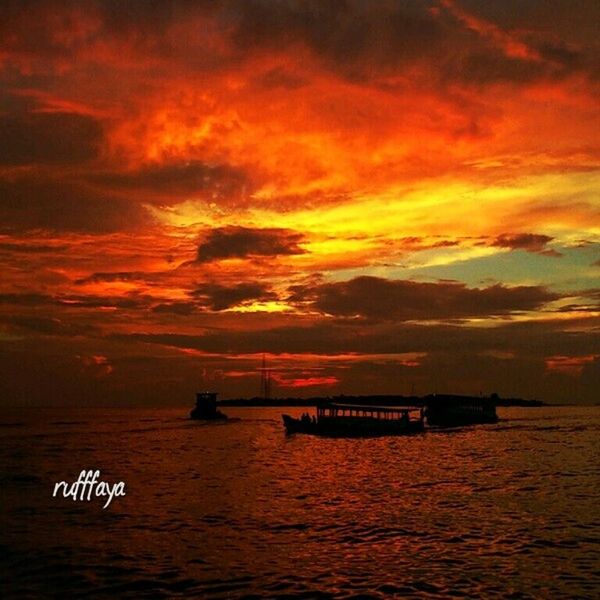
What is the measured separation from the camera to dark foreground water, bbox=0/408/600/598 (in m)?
22.4

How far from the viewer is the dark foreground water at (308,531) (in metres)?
22.4

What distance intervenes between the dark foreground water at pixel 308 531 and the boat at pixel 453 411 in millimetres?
67611

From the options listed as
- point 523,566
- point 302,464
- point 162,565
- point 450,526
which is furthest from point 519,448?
point 162,565

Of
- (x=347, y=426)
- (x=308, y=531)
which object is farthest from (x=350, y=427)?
(x=308, y=531)

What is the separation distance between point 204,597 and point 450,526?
1489 centimetres

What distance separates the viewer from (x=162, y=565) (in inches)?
976

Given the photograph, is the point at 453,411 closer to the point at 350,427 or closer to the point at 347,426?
the point at 350,427

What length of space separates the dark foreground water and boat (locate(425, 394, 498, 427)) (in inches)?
2662

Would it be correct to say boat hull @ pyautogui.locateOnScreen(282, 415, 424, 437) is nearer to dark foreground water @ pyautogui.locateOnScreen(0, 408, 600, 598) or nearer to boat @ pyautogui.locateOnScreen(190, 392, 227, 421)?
dark foreground water @ pyautogui.locateOnScreen(0, 408, 600, 598)

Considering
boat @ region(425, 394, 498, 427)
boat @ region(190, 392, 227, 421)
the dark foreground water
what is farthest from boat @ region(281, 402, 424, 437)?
boat @ region(190, 392, 227, 421)

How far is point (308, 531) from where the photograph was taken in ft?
100

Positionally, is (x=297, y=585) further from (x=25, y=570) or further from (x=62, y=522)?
(x=62, y=522)

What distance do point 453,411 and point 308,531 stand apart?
10562 cm

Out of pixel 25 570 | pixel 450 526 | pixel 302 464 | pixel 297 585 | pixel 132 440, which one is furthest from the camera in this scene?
pixel 132 440
